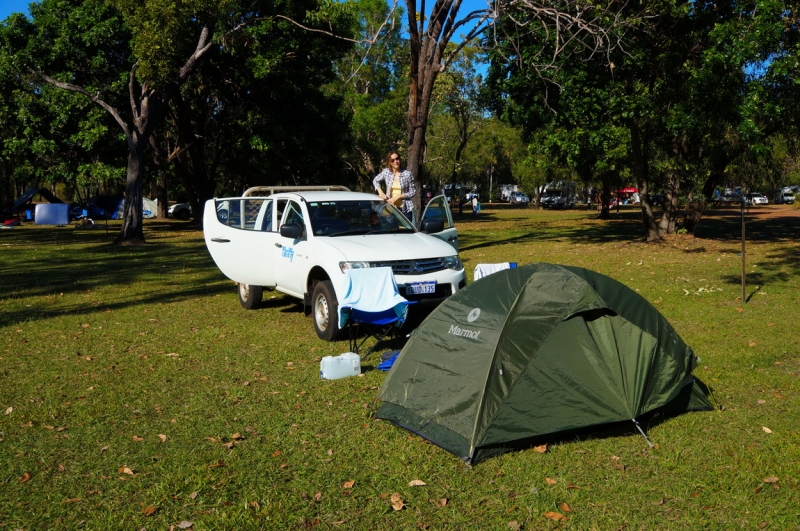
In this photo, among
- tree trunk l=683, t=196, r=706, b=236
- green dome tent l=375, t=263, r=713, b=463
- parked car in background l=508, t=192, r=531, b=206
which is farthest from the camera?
parked car in background l=508, t=192, r=531, b=206

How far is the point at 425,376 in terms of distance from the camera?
236 inches

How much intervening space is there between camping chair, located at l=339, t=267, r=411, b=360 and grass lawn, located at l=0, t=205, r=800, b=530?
621 mm

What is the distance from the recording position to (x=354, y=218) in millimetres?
9867

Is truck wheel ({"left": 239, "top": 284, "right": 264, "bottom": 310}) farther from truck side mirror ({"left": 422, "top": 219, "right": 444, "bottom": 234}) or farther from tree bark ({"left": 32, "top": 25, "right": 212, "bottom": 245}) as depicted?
tree bark ({"left": 32, "top": 25, "right": 212, "bottom": 245})

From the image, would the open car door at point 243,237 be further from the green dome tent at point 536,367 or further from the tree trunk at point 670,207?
the tree trunk at point 670,207

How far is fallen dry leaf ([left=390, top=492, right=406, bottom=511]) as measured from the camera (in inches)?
175

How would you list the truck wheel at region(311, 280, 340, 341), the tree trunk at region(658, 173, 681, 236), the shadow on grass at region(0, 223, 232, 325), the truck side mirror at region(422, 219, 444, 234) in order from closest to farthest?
the truck wheel at region(311, 280, 340, 341) < the truck side mirror at region(422, 219, 444, 234) < the shadow on grass at region(0, 223, 232, 325) < the tree trunk at region(658, 173, 681, 236)

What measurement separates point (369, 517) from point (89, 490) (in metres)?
1.82

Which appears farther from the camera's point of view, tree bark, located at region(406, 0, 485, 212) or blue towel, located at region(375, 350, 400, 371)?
tree bark, located at region(406, 0, 485, 212)

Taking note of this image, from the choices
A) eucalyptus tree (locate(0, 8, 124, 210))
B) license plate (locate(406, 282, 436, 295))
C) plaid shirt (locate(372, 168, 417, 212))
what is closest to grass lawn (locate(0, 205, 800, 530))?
license plate (locate(406, 282, 436, 295))

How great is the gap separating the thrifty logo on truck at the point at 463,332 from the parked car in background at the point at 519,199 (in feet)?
241

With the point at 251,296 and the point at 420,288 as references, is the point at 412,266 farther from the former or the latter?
the point at 251,296

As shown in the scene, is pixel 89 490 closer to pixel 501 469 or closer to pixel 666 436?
pixel 501 469

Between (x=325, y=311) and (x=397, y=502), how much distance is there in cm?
446
